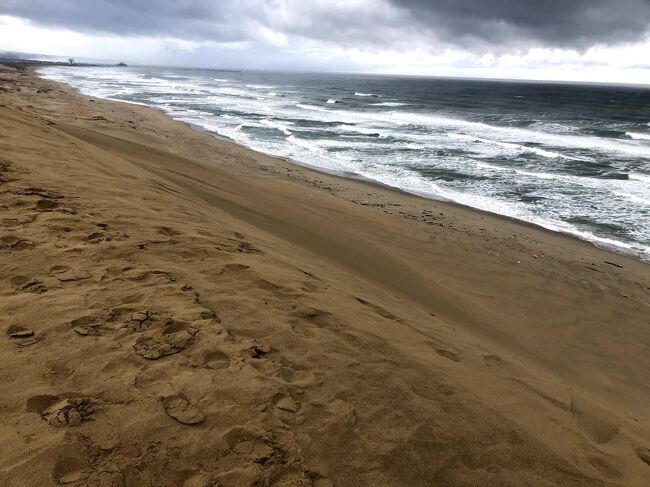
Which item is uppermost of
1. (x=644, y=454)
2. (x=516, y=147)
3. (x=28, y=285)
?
(x=516, y=147)

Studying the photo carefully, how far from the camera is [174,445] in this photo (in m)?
2.29

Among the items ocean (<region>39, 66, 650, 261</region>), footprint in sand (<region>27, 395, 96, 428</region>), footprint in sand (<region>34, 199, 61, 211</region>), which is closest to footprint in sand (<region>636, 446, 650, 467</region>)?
footprint in sand (<region>27, 395, 96, 428</region>)

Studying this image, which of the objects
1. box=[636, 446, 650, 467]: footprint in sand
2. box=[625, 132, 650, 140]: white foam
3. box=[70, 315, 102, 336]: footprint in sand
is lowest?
box=[636, 446, 650, 467]: footprint in sand

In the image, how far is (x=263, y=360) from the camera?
10.2 feet

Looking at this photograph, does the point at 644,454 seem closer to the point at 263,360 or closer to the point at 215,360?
the point at 263,360

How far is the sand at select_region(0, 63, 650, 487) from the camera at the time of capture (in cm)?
234

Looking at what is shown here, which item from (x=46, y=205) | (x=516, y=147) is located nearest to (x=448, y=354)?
(x=46, y=205)

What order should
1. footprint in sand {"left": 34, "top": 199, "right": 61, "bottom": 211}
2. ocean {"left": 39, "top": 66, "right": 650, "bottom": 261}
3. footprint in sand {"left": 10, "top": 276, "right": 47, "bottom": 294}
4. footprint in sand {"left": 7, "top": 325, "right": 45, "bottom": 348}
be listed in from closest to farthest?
footprint in sand {"left": 7, "top": 325, "right": 45, "bottom": 348} < footprint in sand {"left": 10, "top": 276, "right": 47, "bottom": 294} < footprint in sand {"left": 34, "top": 199, "right": 61, "bottom": 211} < ocean {"left": 39, "top": 66, "right": 650, "bottom": 261}

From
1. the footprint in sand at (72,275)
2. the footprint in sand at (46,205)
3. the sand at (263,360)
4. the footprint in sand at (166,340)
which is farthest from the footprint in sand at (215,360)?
the footprint in sand at (46,205)

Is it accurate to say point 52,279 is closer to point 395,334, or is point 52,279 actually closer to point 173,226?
point 173,226

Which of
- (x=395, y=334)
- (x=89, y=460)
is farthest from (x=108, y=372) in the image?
(x=395, y=334)

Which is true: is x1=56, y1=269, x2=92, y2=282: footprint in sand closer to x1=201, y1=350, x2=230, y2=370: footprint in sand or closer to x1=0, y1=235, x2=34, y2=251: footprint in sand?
x1=0, y1=235, x2=34, y2=251: footprint in sand

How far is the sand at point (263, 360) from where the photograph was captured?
2.34 m

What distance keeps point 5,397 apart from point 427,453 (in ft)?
8.43
